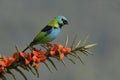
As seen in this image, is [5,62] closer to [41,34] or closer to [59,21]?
[41,34]

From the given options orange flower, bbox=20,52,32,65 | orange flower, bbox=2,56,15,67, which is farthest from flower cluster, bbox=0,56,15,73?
orange flower, bbox=20,52,32,65

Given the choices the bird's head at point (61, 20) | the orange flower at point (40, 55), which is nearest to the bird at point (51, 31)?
the bird's head at point (61, 20)

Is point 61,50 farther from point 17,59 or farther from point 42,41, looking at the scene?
point 42,41

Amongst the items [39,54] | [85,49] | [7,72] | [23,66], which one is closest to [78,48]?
[85,49]

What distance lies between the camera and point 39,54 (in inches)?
153

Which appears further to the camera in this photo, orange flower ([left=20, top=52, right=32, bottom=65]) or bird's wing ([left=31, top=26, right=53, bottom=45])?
bird's wing ([left=31, top=26, right=53, bottom=45])

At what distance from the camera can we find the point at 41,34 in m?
6.24

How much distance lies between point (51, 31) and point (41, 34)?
641 millimetres

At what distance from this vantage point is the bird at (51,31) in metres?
5.94

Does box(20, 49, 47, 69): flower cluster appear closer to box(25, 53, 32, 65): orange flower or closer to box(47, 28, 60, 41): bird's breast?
box(25, 53, 32, 65): orange flower

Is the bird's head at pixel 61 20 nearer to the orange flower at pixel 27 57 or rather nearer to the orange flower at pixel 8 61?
the orange flower at pixel 27 57

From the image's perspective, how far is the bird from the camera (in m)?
5.94

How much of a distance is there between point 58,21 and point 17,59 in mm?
3470

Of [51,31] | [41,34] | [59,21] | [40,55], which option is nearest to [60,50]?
[40,55]
